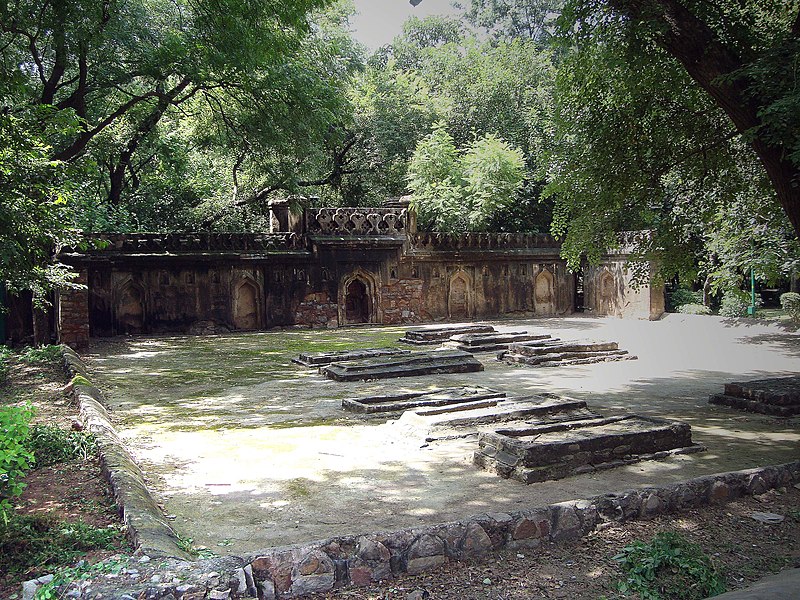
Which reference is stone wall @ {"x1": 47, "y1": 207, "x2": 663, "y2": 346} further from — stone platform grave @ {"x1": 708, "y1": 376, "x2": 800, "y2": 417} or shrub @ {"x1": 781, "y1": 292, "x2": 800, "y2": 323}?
stone platform grave @ {"x1": 708, "y1": 376, "x2": 800, "y2": 417}

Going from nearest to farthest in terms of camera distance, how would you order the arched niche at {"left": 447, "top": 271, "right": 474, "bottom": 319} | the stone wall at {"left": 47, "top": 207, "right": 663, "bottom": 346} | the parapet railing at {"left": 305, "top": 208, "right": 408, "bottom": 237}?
the stone wall at {"left": 47, "top": 207, "right": 663, "bottom": 346} → the parapet railing at {"left": 305, "top": 208, "right": 408, "bottom": 237} → the arched niche at {"left": 447, "top": 271, "right": 474, "bottom": 319}

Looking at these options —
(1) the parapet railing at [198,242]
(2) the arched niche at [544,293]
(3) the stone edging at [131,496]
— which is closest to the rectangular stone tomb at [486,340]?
(1) the parapet railing at [198,242]

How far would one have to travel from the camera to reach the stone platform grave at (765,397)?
9.19 m

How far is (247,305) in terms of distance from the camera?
2159 centimetres

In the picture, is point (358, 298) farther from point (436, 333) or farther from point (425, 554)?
point (425, 554)

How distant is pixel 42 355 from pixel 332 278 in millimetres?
10490

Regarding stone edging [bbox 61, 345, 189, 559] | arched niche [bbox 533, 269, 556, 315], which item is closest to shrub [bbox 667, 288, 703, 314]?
arched niche [bbox 533, 269, 556, 315]

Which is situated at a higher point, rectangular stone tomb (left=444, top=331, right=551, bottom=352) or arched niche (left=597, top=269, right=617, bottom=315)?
arched niche (left=597, top=269, right=617, bottom=315)

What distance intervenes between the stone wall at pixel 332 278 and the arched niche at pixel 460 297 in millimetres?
40

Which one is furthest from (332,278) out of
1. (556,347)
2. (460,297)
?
(556,347)

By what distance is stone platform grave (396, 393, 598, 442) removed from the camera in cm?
811

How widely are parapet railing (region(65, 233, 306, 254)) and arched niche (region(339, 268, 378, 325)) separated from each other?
202 cm

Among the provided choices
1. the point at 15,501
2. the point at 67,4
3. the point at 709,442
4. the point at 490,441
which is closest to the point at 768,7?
the point at 709,442

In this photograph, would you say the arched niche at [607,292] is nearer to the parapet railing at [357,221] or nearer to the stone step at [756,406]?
the parapet railing at [357,221]
